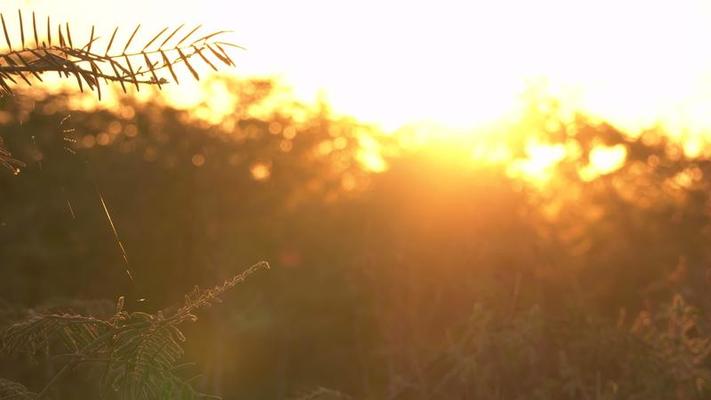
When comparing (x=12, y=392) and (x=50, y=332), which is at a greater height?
(x=50, y=332)

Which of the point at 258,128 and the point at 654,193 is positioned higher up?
the point at 258,128

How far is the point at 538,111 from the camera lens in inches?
1435

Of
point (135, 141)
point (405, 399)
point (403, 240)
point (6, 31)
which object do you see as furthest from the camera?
point (135, 141)

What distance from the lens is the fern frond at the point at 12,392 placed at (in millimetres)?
1834

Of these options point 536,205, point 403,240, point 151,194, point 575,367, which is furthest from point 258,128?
point 575,367

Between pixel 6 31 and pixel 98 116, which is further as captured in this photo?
pixel 98 116

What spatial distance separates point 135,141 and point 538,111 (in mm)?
13732

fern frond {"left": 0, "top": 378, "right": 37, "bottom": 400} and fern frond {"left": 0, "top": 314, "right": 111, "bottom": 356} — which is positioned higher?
fern frond {"left": 0, "top": 314, "right": 111, "bottom": 356}

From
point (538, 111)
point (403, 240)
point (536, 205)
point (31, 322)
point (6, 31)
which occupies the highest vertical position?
point (538, 111)

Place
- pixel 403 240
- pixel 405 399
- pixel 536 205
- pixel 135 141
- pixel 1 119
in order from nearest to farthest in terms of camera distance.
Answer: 1. pixel 405 399
2. pixel 403 240
3. pixel 536 205
4. pixel 1 119
5. pixel 135 141

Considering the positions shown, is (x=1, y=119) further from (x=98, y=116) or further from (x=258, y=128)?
(x=258, y=128)

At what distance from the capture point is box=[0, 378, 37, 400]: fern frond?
1.83 m

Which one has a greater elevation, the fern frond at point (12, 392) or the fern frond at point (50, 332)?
the fern frond at point (50, 332)

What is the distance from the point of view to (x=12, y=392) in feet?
6.05
